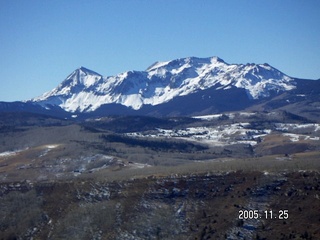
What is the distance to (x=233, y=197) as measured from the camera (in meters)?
117

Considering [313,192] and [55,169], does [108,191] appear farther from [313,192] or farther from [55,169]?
[55,169]

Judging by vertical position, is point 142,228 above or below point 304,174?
below

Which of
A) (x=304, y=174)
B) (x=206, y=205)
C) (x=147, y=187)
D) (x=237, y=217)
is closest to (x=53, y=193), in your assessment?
(x=147, y=187)

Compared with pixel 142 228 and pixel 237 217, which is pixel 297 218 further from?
pixel 142 228

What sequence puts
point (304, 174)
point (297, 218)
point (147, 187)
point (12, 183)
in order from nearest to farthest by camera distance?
point (297, 218)
point (304, 174)
point (147, 187)
point (12, 183)

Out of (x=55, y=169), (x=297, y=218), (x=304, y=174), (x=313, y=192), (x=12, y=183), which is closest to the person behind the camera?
(x=297, y=218)

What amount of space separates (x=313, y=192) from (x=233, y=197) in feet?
56.5

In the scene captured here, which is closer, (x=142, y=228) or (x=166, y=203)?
(x=142, y=228)

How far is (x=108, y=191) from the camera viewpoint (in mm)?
127875
